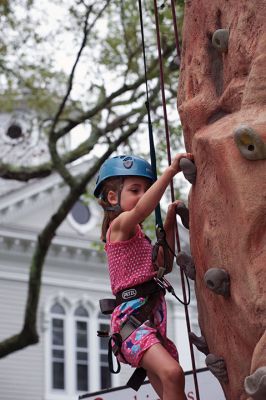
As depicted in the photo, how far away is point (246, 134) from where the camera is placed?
5.59 m

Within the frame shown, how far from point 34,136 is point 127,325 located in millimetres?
28669

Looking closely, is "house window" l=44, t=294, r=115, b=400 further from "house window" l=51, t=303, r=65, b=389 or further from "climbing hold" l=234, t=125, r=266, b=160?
"climbing hold" l=234, t=125, r=266, b=160

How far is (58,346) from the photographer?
29.2 m

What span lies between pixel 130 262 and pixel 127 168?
573mm

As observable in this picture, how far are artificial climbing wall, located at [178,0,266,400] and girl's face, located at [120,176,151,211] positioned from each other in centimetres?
50

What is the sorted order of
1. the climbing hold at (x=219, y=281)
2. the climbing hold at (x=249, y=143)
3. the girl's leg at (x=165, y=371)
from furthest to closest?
the girl's leg at (x=165, y=371)
the climbing hold at (x=219, y=281)
the climbing hold at (x=249, y=143)

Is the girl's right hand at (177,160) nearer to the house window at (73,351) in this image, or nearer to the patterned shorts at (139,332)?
the patterned shorts at (139,332)

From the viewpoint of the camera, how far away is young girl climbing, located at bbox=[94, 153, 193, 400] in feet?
20.5

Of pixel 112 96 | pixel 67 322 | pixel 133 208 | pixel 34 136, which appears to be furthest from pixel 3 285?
pixel 133 208

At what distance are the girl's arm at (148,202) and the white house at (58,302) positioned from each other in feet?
71.7

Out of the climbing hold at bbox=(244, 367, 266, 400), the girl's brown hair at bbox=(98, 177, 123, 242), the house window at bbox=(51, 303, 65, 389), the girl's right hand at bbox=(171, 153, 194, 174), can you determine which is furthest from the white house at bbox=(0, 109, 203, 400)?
the climbing hold at bbox=(244, 367, 266, 400)

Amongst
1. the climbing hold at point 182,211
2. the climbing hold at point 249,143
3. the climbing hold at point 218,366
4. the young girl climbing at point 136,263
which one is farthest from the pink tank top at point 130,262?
the climbing hold at point 249,143

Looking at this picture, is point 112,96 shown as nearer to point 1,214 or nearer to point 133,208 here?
point 1,214

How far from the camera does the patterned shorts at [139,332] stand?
630 cm
